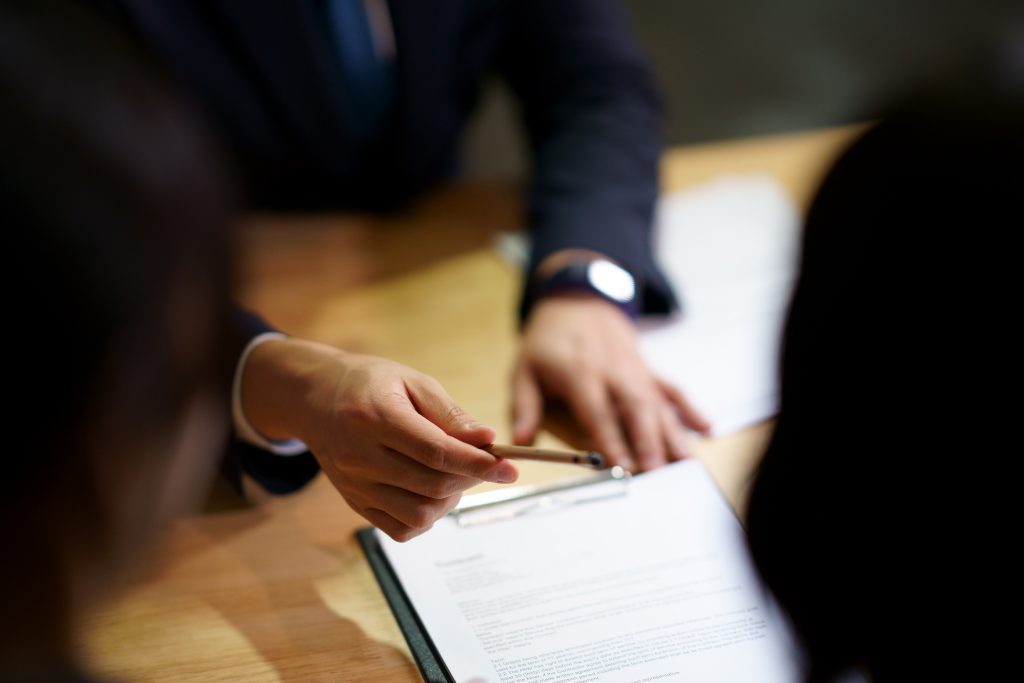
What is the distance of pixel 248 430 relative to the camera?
2.72 feet

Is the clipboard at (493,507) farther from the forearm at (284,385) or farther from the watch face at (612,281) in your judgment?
the watch face at (612,281)

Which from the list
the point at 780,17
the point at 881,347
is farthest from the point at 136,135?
the point at 780,17

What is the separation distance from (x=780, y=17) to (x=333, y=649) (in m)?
2.79

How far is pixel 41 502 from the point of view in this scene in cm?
43

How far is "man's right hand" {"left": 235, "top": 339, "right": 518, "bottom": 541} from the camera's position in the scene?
67 cm

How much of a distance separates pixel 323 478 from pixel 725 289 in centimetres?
57

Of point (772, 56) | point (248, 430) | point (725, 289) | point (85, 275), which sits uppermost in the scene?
point (85, 275)

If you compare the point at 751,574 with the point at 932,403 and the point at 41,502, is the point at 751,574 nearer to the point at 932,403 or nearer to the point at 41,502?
the point at 932,403

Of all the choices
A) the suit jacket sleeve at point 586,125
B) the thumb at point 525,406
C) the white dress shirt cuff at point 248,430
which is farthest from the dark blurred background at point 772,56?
the white dress shirt cuff at point 248,430

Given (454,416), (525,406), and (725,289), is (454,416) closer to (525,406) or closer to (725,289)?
(525,406)

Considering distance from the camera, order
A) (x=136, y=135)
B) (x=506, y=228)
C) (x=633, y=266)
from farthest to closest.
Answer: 1. (x=506, y=228)
2. (x=633, y=266)
3. (x=136, y=135)

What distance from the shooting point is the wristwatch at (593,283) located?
103 cm

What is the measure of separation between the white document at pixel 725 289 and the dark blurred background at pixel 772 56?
1.33 meters

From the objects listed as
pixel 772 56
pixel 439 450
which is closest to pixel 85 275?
pixel 439 450
